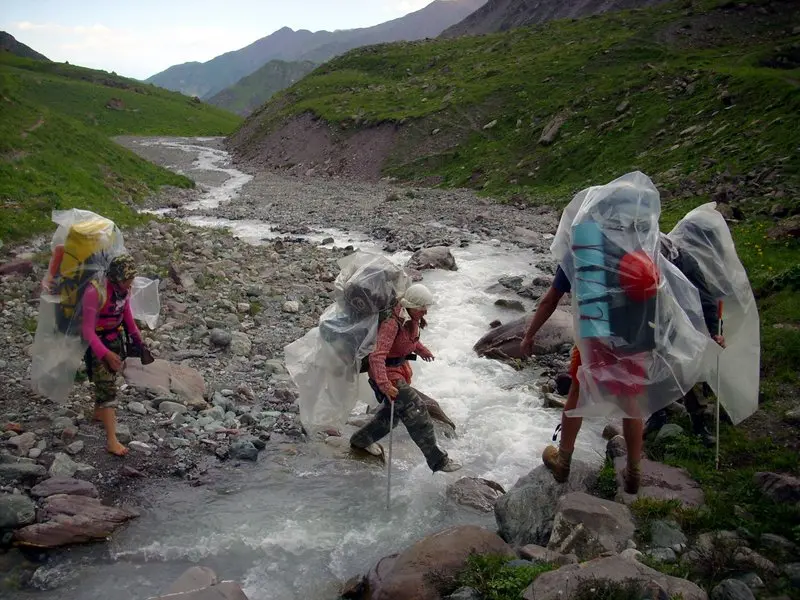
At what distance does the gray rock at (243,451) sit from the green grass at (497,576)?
344 cm

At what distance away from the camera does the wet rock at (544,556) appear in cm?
496

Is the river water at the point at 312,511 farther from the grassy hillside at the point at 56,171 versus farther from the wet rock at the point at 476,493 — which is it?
the grassy hillside at the point at 56,171

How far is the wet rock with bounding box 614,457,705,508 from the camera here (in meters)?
5.89

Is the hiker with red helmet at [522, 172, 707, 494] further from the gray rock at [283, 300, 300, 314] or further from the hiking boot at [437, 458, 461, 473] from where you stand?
the gray rock at [283, 300, 300, 314]

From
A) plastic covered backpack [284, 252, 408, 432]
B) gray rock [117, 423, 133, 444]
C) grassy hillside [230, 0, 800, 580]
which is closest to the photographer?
plastic covered backpack [284, 252, 408, 432]

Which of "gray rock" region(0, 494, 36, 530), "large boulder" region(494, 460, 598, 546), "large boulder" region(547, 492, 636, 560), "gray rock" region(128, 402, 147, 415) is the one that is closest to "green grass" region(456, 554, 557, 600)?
"large boulder" region(547, 492, 636, 560)

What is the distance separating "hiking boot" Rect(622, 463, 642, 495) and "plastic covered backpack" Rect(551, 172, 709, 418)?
31.3 inches

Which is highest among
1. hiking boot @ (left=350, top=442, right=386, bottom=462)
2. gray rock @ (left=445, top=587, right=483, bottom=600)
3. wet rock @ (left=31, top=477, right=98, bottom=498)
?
wet rock @ (left=31, top=477, right=98, bottom=498)

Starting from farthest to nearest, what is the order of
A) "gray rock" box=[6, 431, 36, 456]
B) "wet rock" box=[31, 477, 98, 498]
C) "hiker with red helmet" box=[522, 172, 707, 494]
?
"gray rock" box=[6, 431, 36, 456] → "wet rock" box=[31, 477, 98, 498] → "hiker with red helmet" box=[522, 172, 707, 494]

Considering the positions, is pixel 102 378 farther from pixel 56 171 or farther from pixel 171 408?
pixel 56 171

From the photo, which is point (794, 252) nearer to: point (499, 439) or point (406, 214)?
point (499, 439)

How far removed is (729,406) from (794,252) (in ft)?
23.5

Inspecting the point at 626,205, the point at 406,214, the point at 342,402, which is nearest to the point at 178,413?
the point at 342,402

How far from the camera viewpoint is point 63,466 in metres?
6.60
